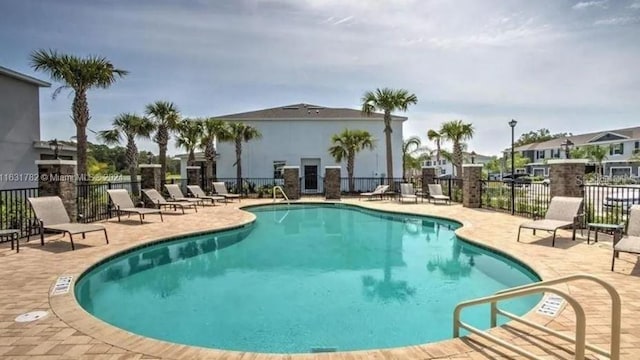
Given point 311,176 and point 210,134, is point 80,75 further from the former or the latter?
point 311,176

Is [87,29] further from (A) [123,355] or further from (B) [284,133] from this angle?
(B) [284,133]

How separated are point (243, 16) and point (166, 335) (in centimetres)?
1004

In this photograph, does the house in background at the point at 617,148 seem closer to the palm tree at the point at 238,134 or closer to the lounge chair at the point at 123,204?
the palm tree at the point at 238,134

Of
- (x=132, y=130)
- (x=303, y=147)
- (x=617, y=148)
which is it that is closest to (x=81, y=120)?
(x=132, y=130)

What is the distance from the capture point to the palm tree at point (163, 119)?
20.3m

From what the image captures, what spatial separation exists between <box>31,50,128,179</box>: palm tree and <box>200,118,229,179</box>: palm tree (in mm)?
7071

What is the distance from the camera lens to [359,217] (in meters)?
14.4

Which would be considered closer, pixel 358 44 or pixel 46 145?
pixel 358 44

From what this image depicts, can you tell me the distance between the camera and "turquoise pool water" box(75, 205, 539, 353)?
4.51 metres

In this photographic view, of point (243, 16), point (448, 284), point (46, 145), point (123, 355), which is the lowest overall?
point (448, 284)

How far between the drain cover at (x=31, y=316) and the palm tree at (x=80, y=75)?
11883 mm

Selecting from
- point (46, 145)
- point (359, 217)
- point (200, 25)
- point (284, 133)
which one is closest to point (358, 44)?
point (200, 25)

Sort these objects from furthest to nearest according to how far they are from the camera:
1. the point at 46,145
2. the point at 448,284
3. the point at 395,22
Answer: the point at 46,145, the point at 395,22, the point at 448,284

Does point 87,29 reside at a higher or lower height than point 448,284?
higher
